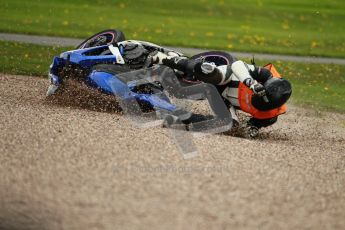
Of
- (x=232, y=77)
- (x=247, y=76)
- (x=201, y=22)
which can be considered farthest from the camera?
(x=201, y=22)

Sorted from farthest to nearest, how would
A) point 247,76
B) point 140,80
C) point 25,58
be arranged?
1. point 25,58
2. point 140,80
3. point 247,76

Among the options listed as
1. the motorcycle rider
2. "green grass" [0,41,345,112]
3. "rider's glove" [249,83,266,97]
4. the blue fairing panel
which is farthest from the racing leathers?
"green grass" [0,41,345,112]

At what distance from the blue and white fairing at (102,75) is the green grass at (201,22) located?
10.5 m

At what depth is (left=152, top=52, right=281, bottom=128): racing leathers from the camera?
9.52 metres

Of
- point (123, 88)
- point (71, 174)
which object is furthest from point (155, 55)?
point (71, 174)

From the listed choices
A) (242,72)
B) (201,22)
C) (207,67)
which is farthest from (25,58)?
(201,22)

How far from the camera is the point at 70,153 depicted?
7.48m

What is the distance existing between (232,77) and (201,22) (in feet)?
58.2

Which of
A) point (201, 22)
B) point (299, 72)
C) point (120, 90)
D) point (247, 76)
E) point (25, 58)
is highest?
point (247, 76)

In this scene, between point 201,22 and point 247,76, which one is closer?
point 247,76

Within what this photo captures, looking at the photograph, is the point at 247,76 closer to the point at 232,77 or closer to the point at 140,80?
the point at 232,77

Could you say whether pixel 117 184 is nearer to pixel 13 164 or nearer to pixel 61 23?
pixel 13 164

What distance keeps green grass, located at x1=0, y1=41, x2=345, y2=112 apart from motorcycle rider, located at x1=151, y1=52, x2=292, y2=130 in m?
→ 4.63

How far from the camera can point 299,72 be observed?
730 inches
